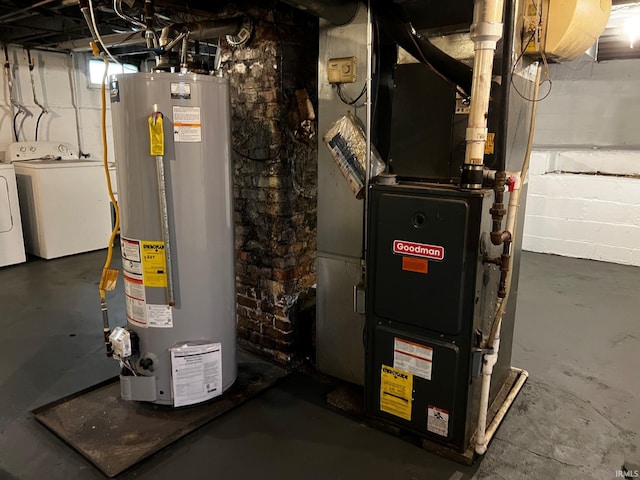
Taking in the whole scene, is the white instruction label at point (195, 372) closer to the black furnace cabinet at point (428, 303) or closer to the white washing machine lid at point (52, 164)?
the black furnace cabinet at point (428, 303)

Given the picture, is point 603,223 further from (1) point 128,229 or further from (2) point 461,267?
(1) point 128,229

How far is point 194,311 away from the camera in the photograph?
2.09 metres

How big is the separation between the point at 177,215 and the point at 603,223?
14.8 ft

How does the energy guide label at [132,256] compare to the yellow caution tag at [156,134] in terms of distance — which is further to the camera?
the energy guide label at [132,256]

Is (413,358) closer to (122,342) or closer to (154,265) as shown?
(154,265)

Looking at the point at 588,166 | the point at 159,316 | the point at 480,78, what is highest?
the point at 480,78

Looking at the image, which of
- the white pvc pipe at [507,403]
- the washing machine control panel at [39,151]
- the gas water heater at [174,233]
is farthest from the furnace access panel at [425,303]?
the washing machine control panel at [39,151]

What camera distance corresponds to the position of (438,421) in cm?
186

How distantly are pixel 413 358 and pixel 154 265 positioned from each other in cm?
115

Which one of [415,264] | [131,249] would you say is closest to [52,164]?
[131,249]

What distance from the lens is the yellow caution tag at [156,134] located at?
185 cm

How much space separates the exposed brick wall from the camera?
7.73 ft

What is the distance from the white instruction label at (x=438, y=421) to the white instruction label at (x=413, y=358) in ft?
0.46

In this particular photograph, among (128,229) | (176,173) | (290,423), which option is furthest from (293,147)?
(290,423)
